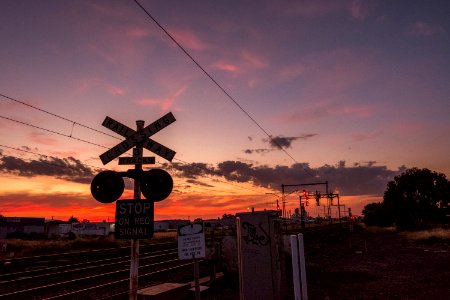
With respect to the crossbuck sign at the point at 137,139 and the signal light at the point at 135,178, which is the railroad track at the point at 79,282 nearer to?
the signal light at the point at 135,178

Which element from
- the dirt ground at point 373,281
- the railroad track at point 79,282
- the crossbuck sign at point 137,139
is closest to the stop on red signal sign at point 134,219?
the crossbuck sign at point 137,139

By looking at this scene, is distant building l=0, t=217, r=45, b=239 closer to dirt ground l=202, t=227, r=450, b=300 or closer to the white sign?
dirt ground l=202, t=227, r=450, b=300

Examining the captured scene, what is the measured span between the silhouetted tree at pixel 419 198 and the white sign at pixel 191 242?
211ft

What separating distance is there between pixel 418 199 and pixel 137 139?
229 ft

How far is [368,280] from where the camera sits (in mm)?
14094

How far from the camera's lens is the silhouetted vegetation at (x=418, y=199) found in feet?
212

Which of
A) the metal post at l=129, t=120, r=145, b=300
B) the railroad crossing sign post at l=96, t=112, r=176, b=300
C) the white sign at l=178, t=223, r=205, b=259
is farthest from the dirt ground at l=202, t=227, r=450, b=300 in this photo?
the railroad crossing sign post at l=96, t=112, r=176, b=300

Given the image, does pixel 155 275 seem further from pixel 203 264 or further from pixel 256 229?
pixel 256 229

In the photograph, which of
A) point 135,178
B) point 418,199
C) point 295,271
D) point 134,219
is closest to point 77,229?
point 418,199

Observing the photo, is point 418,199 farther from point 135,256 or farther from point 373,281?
point 135,256

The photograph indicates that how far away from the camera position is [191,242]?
22.2 feet

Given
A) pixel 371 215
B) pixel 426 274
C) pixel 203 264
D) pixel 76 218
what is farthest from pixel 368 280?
pixel 76 218

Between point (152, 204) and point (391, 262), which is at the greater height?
point (152, 204)

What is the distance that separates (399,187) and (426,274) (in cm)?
5783
